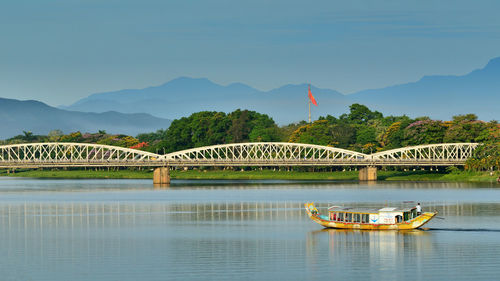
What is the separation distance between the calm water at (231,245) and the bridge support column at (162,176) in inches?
2632

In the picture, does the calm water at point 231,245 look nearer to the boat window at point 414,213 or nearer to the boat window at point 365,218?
the boat window at point 365,218

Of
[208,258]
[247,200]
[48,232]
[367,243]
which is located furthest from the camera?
[247,200]

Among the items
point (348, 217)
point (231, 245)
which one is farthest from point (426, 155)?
point (231, 245)

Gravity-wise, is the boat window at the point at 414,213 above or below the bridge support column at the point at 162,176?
below

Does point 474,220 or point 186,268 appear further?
point 474,220

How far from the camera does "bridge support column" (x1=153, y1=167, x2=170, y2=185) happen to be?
5955 inches

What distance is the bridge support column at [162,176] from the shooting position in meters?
151

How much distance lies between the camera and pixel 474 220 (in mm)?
65062

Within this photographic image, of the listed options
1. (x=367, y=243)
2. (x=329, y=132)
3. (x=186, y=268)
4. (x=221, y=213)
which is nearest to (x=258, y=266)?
(x=186, y=268)

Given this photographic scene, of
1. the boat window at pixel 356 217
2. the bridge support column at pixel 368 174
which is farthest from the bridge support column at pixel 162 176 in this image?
the boat window at pixel 356 217

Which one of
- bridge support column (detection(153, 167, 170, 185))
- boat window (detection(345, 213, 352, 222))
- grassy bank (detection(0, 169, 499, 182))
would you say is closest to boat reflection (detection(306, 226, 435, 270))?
boat window (detection(345, 213, 352, 222))

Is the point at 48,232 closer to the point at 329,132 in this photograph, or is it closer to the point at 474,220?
the point at 474,220

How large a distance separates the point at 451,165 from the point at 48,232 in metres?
101

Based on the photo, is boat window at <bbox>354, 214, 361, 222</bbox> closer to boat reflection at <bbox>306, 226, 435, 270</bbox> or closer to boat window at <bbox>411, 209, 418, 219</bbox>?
boat reflection at <bbox>306, 226, 435, 270</bbox>
